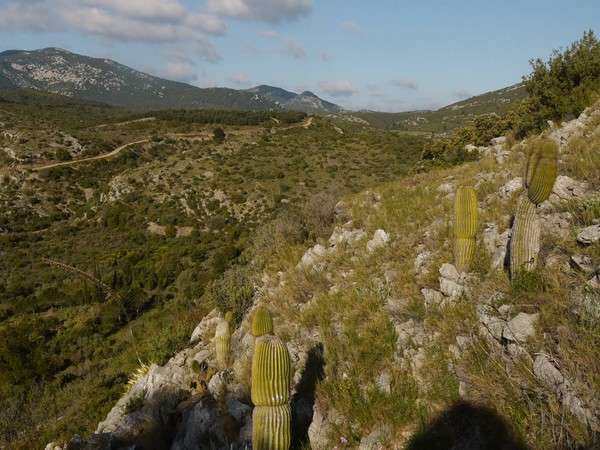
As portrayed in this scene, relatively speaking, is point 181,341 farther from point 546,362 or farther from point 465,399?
point 546,362

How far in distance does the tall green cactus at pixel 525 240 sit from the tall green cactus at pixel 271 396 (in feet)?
8.91

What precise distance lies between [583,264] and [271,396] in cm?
337

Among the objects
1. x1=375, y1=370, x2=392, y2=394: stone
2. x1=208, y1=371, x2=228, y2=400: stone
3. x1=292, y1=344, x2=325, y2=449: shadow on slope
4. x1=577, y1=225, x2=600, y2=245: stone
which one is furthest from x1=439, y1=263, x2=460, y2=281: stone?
x1=208, y1=371, x2=228, y2=400: stone

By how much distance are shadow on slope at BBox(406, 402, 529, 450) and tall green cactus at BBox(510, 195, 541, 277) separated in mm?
1640

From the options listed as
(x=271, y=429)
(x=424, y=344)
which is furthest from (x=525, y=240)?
(x=271, y=429)

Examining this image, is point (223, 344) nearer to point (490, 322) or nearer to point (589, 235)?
point (490, 322)

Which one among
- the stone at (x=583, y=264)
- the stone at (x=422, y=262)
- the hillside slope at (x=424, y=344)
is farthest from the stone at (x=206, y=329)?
the stone at (x=583, y=264)

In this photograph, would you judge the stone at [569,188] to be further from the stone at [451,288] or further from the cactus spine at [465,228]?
the stone at [451,288]

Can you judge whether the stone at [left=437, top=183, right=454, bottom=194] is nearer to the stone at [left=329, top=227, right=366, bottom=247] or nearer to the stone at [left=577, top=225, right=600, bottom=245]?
the stone at [left=329, top=227, right=366, bottom=247]

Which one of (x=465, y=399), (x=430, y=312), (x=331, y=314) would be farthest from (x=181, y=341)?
(x=465, y=399)

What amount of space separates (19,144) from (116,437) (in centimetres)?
7212

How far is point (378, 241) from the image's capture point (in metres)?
6.98

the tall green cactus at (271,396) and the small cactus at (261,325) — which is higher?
the small cactus at (261,325)

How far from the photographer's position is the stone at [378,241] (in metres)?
6.89
